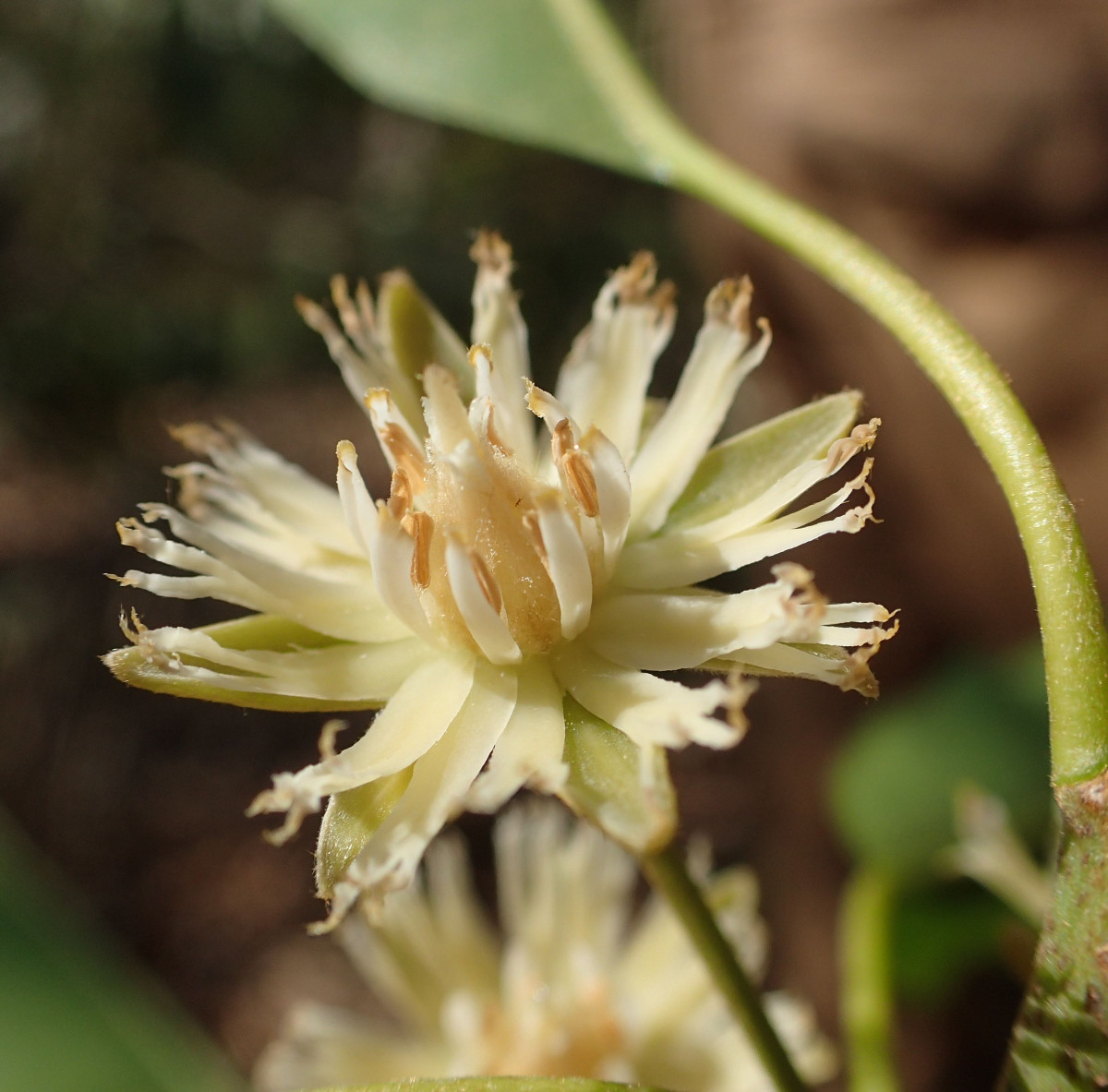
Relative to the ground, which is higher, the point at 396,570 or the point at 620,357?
the point at 620,357

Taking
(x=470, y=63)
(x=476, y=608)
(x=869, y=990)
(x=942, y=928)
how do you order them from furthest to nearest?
(x=942, y=928), (x=470, y=63), (x=869, y=990), (x=476, y=608)

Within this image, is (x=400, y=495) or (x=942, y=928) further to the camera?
(x=942, y=928)

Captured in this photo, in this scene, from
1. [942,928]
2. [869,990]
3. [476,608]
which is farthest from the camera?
[942,928]

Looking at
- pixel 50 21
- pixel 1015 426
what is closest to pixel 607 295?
pixel 1015 426

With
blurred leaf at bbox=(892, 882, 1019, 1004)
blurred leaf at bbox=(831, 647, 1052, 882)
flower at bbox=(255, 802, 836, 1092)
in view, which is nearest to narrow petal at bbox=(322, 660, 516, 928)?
flower at bbox=(255, 802, 836, 1092)

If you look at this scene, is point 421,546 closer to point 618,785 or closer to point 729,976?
point 618,785

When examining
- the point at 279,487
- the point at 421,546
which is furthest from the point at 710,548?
the point at 279,487

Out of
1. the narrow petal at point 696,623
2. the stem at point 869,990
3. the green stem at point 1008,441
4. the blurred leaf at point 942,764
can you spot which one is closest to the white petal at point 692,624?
the narrow petal at point 696,623
